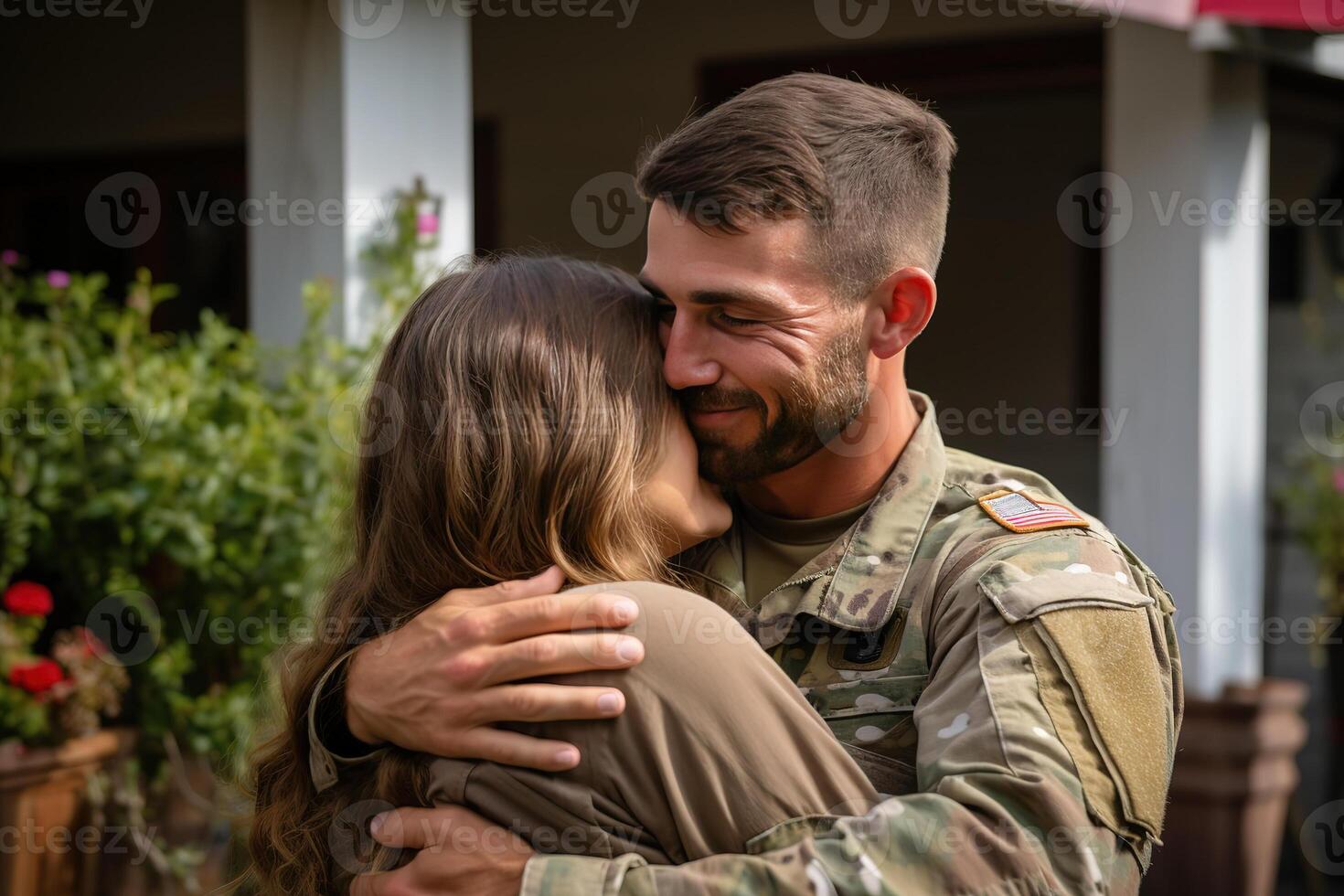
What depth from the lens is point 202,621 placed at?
12.0 ft

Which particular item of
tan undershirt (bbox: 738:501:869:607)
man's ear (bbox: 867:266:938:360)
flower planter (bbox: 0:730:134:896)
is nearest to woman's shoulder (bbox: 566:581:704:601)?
tan undershirt (bbox: 738:501:869:607)

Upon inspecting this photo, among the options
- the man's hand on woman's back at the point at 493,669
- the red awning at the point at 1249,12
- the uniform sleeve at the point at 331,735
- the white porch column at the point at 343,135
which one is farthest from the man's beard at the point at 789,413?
the red awning at the point at 1249,12

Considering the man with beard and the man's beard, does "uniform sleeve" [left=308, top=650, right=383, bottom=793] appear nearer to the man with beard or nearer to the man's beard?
the man with beard

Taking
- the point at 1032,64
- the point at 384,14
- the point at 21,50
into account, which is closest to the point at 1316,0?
the point at 1032,64

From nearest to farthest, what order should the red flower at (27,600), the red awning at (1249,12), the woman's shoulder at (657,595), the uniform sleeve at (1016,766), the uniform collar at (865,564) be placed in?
1. the uniform sleeve at (1016,766)
2. the woman's shoulder at (657,595)
3. the uniform collar at (865,564)
4. the red flower at (27,600)
5. the red awning at (1249,12)

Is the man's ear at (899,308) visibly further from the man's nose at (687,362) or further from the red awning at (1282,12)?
the red awning at (1282,12)

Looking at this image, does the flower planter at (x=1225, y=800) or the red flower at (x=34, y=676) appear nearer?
the red flower at (x=34, y=676)

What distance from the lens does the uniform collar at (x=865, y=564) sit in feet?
6.39

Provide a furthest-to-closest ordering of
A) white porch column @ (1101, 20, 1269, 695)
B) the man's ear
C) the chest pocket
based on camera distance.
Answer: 1. white porch column @ (1101, 20, 1269, 695)
2. the man's ear
3. the chest pocket

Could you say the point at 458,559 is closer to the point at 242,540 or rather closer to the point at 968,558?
the point at 968,558

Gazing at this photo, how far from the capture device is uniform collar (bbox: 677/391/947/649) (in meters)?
1.95

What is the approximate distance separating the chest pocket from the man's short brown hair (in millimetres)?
551

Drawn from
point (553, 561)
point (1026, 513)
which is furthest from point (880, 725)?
point (553, 561)

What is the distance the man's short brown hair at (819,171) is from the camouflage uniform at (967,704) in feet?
1.15
